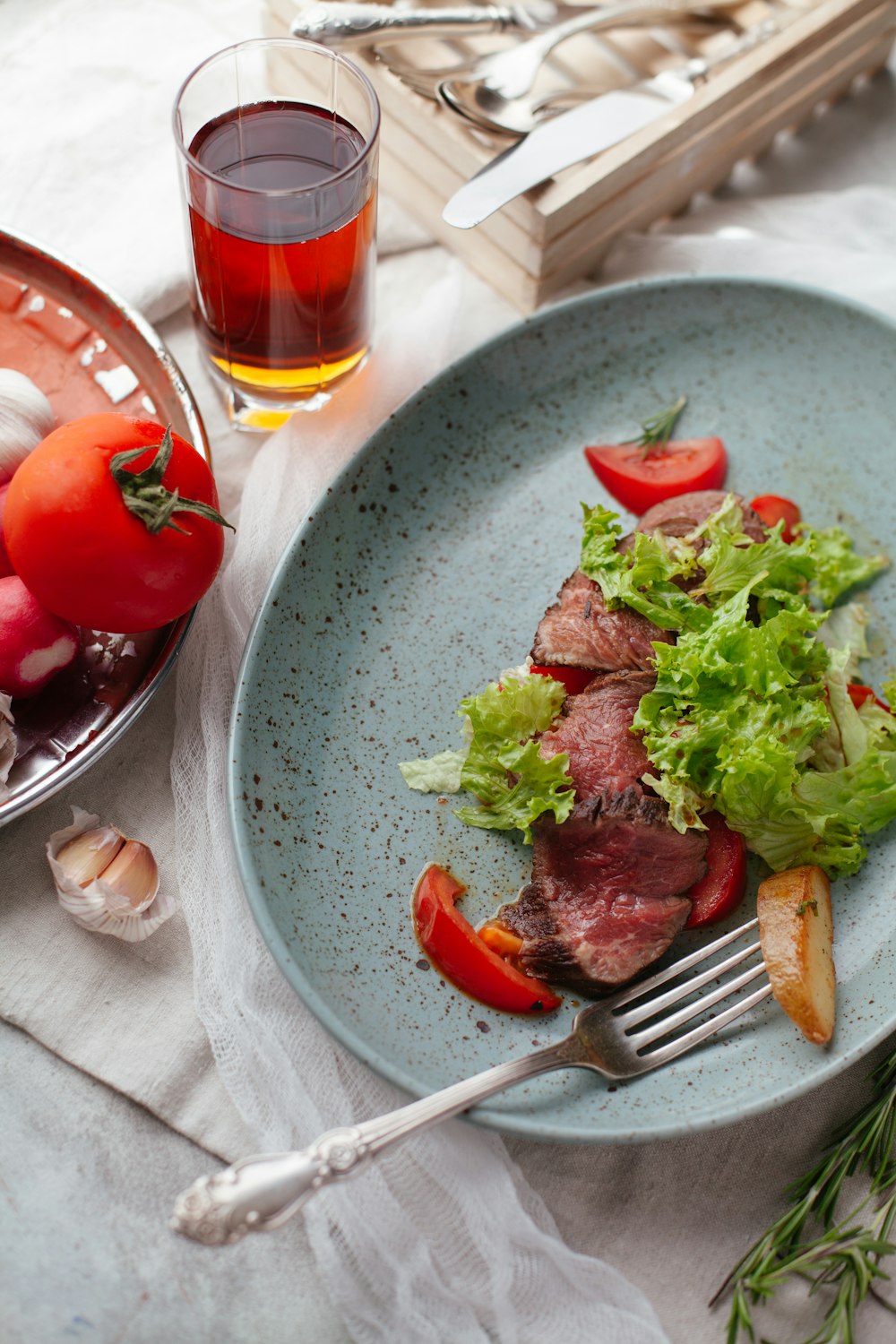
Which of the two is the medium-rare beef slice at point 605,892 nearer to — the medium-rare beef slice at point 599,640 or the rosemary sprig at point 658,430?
the medium-rare beef slice at point 599,640

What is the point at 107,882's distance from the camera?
232 cm

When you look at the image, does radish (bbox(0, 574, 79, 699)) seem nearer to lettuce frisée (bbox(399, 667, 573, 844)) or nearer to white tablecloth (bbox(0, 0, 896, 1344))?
white tablecloth (bbox(0, 0, 896, 1344))

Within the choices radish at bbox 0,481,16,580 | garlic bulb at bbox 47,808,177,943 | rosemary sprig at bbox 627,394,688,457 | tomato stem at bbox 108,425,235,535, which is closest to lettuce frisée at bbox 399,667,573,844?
garlic bulb at bbox 47,808,177,943

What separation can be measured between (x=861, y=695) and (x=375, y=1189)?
1395 millimetres

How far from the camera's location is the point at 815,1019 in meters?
2.19

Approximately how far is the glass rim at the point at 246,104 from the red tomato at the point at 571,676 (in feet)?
3.46

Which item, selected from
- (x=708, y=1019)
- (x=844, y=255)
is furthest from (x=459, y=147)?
(x=708, y=1019)

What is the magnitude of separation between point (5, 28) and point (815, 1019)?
331 centimetres

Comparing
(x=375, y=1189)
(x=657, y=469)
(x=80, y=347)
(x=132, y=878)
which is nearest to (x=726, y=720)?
(x=657, y=469)

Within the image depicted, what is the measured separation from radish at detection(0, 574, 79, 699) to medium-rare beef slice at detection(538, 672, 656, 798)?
95 cm

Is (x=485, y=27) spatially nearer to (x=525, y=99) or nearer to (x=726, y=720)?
(x=525, y=99)

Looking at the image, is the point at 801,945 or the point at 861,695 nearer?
the point at 801,945

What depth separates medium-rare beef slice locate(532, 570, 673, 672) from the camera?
246 centimetres

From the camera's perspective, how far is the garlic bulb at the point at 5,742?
226 centimetres
